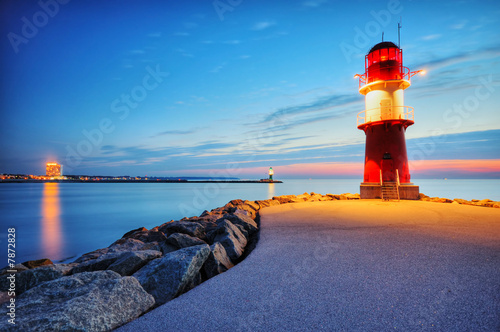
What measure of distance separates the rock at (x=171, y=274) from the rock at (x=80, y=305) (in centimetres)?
19

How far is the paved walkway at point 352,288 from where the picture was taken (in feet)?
7.32

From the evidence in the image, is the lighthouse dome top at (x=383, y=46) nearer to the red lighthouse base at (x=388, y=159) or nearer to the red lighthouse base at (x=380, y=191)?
the red lighthouse base at (x=388, y=159)

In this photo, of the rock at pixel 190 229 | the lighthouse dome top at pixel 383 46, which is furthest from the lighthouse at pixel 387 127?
the rock at pixel 190 229

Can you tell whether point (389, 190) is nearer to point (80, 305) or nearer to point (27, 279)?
point (80, 305)

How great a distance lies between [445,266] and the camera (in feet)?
10.9

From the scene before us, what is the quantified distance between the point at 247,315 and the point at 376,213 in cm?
640

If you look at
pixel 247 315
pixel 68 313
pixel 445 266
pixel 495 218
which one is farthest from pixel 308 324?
pixel 495 218

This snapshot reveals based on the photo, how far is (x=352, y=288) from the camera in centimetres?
281

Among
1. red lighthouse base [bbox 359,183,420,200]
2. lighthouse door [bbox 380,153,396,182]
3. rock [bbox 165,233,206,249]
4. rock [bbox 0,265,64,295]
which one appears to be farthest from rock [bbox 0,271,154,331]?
lighthouse door [bbox 380,153,396,182]

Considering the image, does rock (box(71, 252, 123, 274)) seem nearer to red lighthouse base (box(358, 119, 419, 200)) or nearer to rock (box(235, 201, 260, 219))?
rock (box(235, 201, 260, 219))

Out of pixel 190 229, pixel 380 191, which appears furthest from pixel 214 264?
pixel 380 191

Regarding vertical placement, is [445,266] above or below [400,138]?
below

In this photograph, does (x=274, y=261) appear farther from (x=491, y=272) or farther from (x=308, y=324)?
(x=491, y=272)

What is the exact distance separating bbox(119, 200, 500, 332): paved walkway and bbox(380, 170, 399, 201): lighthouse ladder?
659 cm
